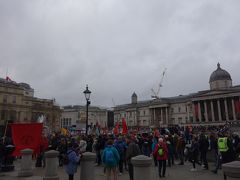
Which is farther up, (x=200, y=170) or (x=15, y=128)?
(x=15, y=128)

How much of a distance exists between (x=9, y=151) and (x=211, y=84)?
91639 mm

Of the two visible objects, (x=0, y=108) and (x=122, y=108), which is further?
(x=122, y=108)

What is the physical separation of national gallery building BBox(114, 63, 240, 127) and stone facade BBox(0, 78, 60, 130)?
44.0 metres

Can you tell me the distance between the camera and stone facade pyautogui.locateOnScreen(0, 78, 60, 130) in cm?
6750

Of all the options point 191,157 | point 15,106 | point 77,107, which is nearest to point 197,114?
point 15,106

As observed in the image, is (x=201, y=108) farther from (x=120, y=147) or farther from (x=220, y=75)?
(x=120, y=147)

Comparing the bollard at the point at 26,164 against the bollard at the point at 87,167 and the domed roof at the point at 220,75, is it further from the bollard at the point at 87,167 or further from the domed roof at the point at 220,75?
the domed roof at the point at 220,75

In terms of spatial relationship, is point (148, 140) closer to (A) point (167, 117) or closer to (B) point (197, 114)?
(B) point (197, 114)

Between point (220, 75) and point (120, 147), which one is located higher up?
point (220, 75)

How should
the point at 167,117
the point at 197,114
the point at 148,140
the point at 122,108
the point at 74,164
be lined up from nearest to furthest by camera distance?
the point at 74,164, the point at 148,140, the point at 197,114, the point at 167,117, the point at 122,108

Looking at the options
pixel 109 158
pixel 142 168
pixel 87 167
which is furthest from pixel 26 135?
pixel 142 168

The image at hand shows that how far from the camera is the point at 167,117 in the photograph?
368 feet

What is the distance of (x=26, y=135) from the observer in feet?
46.9

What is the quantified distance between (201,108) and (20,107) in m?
60.1
